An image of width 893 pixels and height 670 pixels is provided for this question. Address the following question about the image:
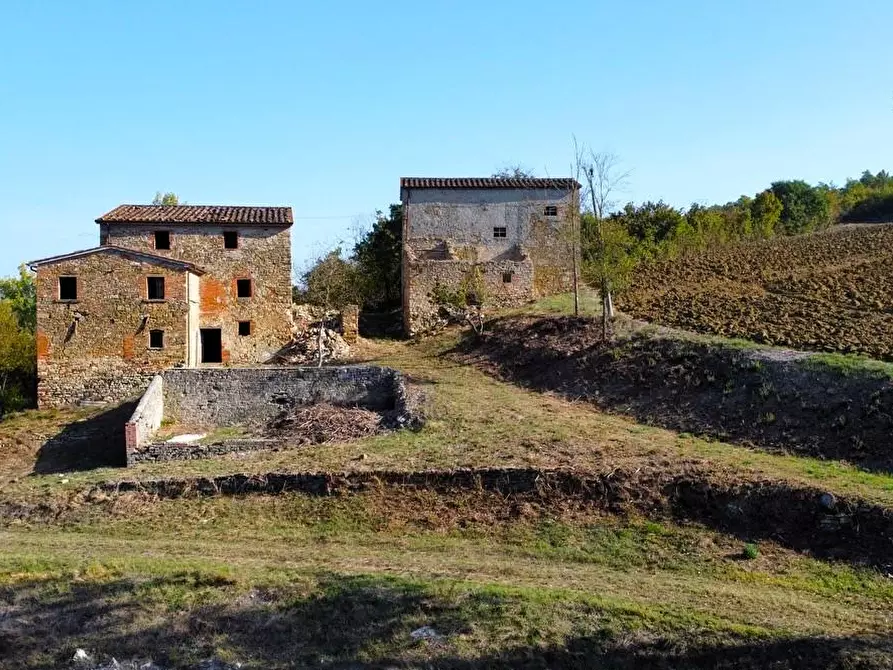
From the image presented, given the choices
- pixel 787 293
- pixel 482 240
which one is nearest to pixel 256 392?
pixel 482 240

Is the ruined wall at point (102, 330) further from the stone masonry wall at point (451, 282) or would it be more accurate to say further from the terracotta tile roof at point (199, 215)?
the stone masonry wall at point (451, 282)

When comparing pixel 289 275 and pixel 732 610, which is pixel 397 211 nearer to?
pixel 289 275

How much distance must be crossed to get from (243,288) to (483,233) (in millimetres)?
11558

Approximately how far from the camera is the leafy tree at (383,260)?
47.5 metres

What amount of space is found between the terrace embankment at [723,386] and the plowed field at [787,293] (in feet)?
6.96

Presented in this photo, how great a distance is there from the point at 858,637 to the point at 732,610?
155 centimetres

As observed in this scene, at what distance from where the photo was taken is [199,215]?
32.3 meters

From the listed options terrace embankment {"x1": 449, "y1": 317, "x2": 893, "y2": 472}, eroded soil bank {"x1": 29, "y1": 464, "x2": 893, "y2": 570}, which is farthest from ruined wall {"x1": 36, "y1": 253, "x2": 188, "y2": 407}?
terrace embankment {"x1": 449, "y1": 317, "x2": 893, "y2": 472}

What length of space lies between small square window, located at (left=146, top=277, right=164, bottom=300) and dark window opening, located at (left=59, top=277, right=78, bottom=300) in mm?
2506

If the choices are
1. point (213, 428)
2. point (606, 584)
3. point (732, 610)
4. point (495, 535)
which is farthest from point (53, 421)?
point (732, 610)

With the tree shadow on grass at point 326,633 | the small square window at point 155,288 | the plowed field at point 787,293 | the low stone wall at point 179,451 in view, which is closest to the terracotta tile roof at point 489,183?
the plowed field at point 787,293

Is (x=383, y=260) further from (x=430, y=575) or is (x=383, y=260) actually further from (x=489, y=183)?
(x=430, y=575)

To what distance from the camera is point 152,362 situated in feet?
92.0

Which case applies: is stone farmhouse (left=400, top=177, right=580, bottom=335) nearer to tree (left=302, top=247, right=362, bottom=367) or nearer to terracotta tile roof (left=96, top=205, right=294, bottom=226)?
tree (left=302, top=247, right=362, bottom=367)
